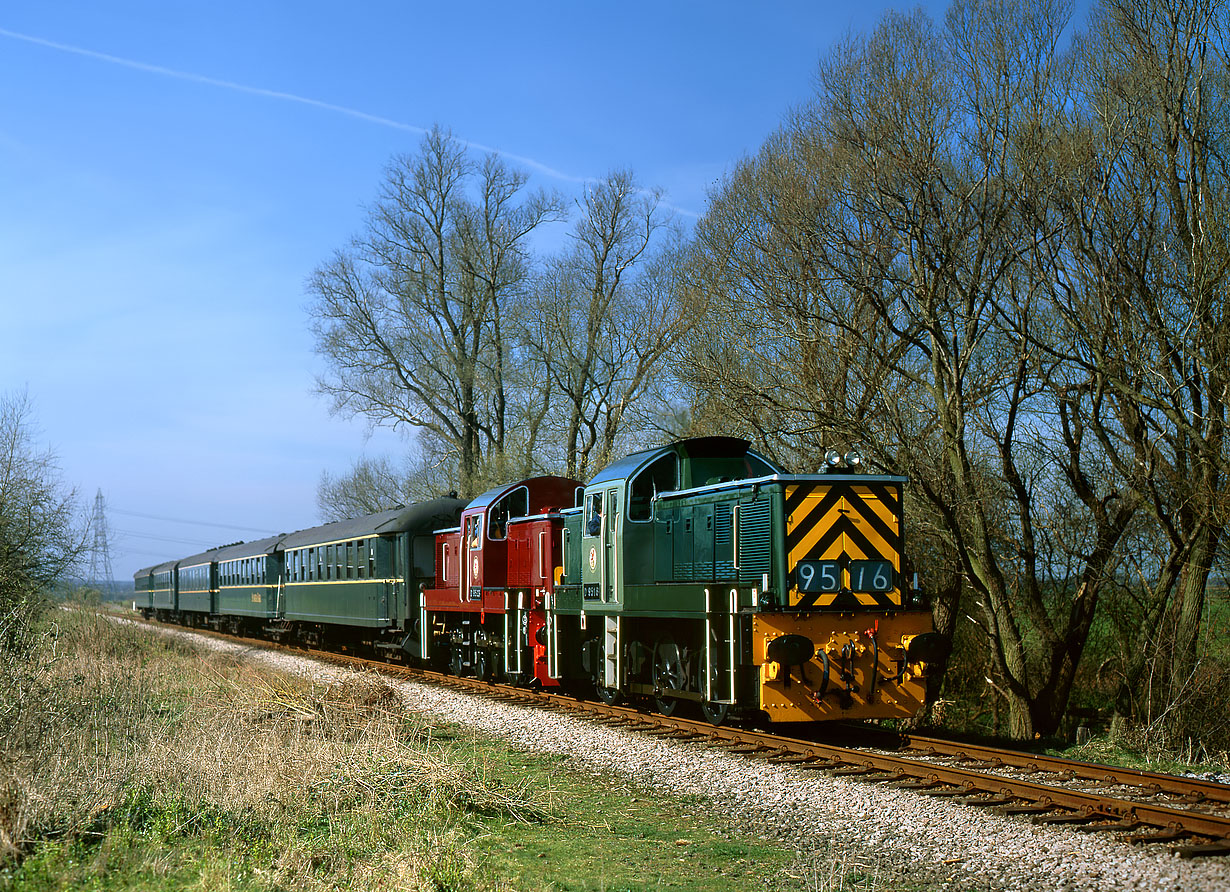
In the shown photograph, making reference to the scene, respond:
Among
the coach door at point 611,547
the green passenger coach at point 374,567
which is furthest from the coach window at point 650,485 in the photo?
the green passenger coach at point 374,567

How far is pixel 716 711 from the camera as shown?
12133 millimetres

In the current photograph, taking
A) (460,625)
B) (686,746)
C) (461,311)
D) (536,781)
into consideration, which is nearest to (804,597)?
(686,746)

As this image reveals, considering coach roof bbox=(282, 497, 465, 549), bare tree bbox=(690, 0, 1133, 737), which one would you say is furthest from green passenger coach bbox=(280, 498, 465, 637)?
bare tree bbox=(690, 0, 1133, 737)

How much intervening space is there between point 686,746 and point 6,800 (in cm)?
641

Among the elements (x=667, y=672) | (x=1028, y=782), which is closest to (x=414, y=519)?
(x=667, y=672)

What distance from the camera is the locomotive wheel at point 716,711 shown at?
11.8 meters

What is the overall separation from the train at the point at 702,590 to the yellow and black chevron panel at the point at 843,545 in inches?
0.6

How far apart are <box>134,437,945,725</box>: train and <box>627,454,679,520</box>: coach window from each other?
0.02m

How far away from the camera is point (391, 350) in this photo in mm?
35594

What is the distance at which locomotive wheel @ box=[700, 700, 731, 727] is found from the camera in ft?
38.7

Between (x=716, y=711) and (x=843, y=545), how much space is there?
2.63 meters

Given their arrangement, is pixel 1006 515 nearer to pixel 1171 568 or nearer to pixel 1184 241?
pixel 1171 568

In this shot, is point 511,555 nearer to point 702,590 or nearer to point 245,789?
point 702,590

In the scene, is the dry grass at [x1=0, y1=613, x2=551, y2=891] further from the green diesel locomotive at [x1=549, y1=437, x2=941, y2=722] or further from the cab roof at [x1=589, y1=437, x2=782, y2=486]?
the cab roof at [x1=589, y1=437, x2=782, y2=486]
